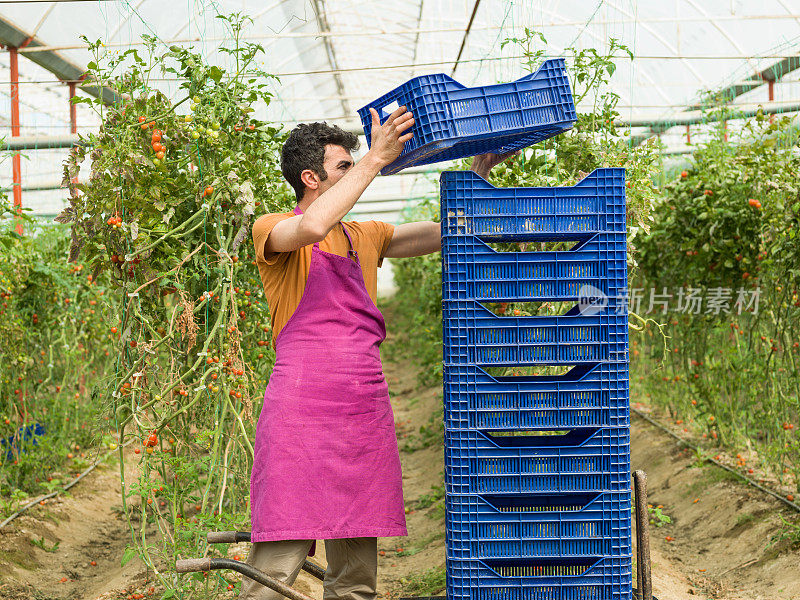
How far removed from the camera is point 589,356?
6.86 feet

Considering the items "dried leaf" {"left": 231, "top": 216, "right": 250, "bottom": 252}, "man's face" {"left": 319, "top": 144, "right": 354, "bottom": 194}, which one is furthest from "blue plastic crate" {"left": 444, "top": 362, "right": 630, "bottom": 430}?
"dried leaf" {"left": 231, "top": 216, "right": 250, "bottom": 252}

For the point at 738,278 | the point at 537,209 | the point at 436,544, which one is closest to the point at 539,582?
the point at 537,209

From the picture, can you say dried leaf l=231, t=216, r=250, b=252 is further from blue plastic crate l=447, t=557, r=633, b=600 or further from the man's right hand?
blue plastic crate l=447, t=557, r=633, b=600

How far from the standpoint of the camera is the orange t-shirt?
222cm

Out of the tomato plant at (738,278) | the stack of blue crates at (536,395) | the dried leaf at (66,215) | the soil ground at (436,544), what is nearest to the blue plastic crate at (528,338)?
the stack of blue crates at (536,395)

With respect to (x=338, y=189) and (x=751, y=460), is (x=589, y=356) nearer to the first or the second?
(x=338, y=189)

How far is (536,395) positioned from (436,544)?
278 centimetres

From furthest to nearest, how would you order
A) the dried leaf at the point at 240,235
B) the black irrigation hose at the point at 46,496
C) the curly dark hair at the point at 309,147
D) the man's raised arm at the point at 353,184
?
1. the black irrigation hose at the point at 46,496
2. the dried leaf at the point at 240,235
3. the curly dark hair at the point at 309,147
4. the man's raised arm at the point at 353,184

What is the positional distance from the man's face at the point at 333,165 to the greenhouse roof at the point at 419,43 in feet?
16.2

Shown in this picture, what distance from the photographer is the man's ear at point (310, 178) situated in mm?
2303

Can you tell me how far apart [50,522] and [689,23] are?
8627 millimetres

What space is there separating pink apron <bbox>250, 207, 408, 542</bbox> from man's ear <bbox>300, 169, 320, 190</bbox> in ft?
0.63

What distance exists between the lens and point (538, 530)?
6.85ft

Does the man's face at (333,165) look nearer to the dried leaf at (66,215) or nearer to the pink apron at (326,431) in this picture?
the pink apron at (326,431)
